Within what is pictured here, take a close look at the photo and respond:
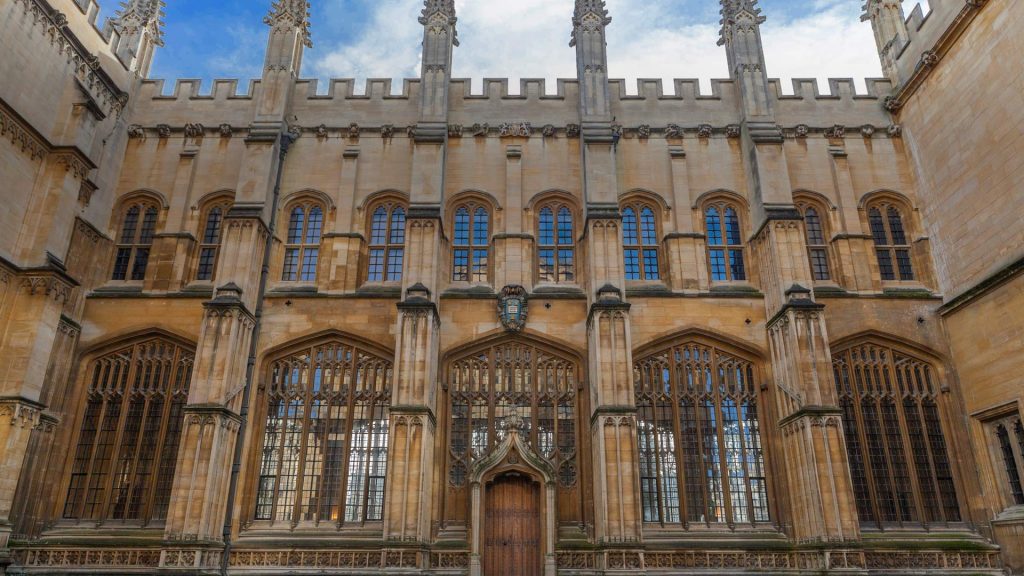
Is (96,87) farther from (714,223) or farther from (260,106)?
(714,223)

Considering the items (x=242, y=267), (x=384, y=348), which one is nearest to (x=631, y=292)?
(x=384, y=348)

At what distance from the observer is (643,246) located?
64.3 feet

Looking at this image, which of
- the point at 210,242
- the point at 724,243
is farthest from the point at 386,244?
the point at 724,243

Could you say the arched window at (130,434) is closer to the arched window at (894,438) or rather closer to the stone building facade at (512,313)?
the stone building facade at (512,313)

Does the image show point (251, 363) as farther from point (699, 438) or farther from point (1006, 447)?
point (1006, 447)

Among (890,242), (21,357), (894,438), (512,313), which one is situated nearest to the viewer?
(21,357)

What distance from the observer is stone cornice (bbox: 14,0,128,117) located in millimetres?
17391

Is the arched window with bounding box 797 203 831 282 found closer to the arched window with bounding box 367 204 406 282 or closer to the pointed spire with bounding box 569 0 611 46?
the pointed spire with bounding box 569 0 611 46

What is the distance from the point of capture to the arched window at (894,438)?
54.7 feet

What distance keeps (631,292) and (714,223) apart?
3.80m

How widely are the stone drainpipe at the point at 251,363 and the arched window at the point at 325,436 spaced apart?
593 millimetres

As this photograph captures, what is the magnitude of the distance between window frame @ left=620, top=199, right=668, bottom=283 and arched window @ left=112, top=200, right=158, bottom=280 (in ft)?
46.7

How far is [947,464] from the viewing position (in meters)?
17.0

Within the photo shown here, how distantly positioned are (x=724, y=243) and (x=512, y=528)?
1029cm
